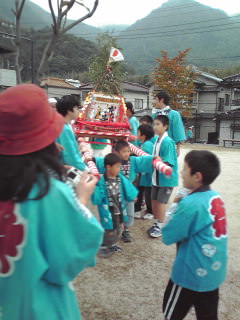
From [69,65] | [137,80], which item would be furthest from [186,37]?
[69,65]

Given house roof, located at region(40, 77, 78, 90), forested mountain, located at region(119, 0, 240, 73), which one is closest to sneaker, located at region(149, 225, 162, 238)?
house roof, located at region(40, 77, 78, 90)

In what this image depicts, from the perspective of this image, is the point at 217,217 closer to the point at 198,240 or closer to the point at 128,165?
the point at 198,240

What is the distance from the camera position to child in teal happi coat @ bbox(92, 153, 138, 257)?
10.6ft

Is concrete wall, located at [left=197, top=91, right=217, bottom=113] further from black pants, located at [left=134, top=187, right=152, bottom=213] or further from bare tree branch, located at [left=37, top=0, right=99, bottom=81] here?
black pants, located at [left=134, top=187, right=152, bottom=213]

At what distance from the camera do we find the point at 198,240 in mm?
1878

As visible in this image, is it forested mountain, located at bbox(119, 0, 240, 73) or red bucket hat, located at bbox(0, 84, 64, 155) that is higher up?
forested mountain, located at bbox(119, 0, 240, 73)

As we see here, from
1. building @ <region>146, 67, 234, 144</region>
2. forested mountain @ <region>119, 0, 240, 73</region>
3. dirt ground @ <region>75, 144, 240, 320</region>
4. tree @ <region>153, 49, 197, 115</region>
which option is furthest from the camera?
forested mountain @ <region>119, 0, 240, 73</region>

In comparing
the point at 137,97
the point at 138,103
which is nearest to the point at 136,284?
the point at 137,97

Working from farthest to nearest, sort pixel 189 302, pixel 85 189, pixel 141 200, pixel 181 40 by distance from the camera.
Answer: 1. pixel 181 40
2. pixel 141 200
3. pixel 189 302
4. pixel 85 189

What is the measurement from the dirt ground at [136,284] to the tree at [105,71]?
2.67 m

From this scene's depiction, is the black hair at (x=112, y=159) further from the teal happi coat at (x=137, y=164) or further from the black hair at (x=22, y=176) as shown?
the black hair at (x=22, y=176)

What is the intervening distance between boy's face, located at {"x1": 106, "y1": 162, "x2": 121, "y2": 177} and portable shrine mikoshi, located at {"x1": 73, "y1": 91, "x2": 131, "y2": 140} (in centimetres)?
104

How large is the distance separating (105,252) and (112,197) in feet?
2.59

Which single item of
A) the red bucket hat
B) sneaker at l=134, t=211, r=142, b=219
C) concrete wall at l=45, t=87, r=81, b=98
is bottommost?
sneaker at l=134, t=211, r=142, b=219
